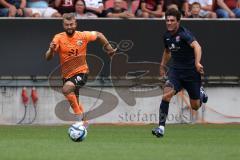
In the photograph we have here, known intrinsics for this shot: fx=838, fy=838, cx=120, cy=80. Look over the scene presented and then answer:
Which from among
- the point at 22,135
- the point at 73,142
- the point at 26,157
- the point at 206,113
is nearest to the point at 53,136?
the point at 22,135

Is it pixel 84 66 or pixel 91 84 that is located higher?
pixel 84 66

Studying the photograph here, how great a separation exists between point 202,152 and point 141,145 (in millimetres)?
1472

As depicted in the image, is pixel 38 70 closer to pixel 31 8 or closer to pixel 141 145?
pixel 31 8

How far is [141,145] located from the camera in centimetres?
1313

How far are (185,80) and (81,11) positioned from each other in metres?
5.26

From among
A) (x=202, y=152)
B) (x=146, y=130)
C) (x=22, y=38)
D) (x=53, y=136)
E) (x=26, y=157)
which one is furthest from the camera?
(x=22, y=38)

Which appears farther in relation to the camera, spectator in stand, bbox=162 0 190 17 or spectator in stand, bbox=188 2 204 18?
spectator in stand, bbox=162 0 190 17

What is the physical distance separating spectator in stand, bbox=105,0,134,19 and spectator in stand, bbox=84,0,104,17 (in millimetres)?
169

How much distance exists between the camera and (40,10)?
1975 cm

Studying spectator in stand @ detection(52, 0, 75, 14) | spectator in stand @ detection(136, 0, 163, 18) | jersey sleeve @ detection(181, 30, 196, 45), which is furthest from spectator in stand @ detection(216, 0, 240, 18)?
jersey sleeve @ detection(181, 30, 196, 45)

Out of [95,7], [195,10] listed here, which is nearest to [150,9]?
[195,10]

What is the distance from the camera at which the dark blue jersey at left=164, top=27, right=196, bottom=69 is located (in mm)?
14562

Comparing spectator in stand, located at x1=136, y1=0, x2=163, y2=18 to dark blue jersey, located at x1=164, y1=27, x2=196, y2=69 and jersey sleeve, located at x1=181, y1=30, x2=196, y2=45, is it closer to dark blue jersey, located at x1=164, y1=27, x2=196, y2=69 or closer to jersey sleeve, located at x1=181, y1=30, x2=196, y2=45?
dark blue jersey, located at x1=164, y1=27, x2=196, y2=69

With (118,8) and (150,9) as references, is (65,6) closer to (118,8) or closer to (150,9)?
(118,8)
